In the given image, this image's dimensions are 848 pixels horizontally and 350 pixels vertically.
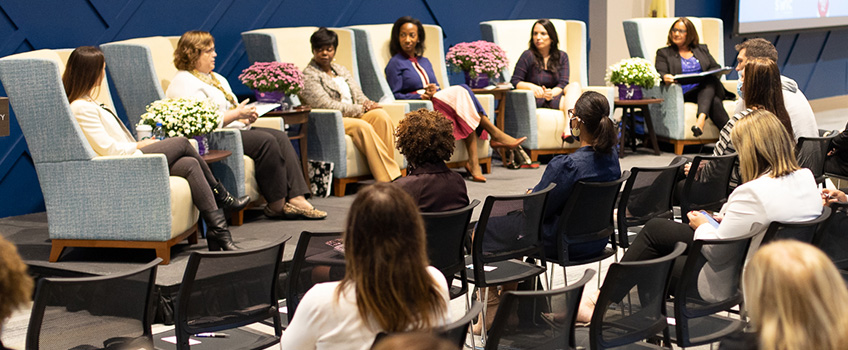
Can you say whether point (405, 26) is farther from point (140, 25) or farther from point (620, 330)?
point (620, 330)

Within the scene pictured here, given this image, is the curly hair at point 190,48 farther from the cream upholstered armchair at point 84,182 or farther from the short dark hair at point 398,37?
the short dark hair at point 398,37

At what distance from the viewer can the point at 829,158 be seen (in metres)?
5.25

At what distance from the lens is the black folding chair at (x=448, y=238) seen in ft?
10.1

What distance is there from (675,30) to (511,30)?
150 centimetres

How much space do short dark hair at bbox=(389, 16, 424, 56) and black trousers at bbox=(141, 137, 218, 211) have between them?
270 centimetres

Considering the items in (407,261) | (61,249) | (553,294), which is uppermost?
(407,261)

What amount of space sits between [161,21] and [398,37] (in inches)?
69.1

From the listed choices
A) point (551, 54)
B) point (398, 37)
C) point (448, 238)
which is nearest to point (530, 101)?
point (551, 54)

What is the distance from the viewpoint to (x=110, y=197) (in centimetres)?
434

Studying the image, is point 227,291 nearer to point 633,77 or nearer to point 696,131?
point 633,77

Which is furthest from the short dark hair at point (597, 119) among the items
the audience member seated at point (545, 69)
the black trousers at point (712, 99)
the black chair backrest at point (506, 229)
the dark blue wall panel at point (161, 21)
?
the black trousers at point (712, 99)

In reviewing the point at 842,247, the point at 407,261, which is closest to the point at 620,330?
the point at 407,261

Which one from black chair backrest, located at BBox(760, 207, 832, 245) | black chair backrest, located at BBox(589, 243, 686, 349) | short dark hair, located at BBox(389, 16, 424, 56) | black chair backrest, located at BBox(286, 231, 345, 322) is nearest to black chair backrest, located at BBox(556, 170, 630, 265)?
black chair backrest, located at BBox(760, 207, 832, 245)

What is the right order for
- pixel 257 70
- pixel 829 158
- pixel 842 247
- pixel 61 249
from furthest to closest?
pixel 257 70
pixel 829 158
pixel 61 249
pixel 842 247
